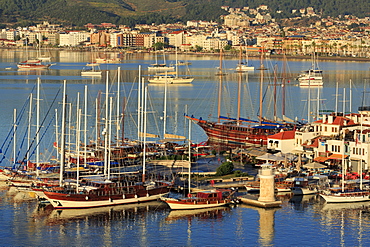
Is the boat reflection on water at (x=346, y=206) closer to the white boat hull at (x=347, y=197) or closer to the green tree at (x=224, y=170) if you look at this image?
the white boat hull at (x=347, y=197)

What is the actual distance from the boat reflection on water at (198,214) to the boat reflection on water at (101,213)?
611mm

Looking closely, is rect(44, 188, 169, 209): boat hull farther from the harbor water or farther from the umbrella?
the umbrella

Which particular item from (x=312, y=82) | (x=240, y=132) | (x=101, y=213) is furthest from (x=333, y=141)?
(x=312, y=82)

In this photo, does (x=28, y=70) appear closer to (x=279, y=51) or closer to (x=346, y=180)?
(x=279, y=51)

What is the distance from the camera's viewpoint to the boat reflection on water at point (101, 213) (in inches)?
746

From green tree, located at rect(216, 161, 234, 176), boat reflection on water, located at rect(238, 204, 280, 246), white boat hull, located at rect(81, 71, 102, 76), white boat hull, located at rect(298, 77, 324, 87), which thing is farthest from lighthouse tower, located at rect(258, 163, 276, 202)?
white boat hull, located at rect(81, 71, 102, 76)

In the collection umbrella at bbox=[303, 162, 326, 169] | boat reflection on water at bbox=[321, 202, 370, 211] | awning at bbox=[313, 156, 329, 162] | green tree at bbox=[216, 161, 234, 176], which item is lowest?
boat reflection on water at bbox=[321, 202, 370, 211]

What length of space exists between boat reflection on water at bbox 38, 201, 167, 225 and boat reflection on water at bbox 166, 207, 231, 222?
2.01ft

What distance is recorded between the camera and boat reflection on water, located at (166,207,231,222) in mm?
18939

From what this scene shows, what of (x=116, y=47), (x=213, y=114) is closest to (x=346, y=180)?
(x=213, y=114)

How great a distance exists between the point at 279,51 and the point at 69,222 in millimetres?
108434

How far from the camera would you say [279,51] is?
125m

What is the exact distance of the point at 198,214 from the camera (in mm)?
19172

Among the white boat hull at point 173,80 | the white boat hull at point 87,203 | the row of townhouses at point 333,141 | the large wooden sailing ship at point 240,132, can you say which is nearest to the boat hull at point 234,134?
the large wooden sailing ship at point 240,132
